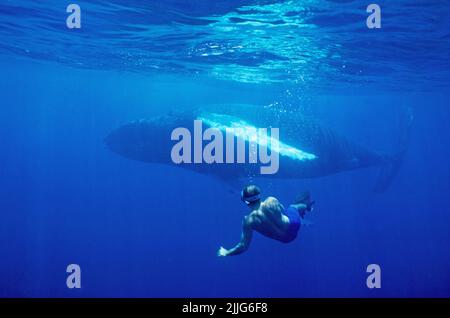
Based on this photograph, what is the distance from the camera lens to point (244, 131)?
46.6ft

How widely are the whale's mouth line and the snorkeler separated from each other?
6836mm

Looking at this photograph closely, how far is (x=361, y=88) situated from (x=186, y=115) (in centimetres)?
2239

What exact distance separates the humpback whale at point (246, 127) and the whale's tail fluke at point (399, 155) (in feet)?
23.3

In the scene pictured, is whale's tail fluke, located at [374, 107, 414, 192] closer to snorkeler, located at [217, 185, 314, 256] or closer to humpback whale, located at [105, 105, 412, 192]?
humpback whale, located at [105, 105, 412, 192]

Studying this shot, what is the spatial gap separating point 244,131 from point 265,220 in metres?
7.49

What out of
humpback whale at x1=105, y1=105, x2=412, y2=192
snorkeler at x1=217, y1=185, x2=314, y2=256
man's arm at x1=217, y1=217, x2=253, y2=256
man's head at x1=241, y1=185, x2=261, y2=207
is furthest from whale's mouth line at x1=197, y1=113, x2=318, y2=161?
man's head at x1=241, y1=185, x2=261, y2=207

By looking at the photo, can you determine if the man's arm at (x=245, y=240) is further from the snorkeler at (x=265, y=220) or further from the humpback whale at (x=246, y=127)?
the humpback whale at (x=246, y=127)

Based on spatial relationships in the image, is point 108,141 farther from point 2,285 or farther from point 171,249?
point 171,249

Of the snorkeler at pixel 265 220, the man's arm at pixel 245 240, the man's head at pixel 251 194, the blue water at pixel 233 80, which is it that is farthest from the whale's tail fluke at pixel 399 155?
the man's head at pixel 251 194

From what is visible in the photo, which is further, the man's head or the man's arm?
the man's arm

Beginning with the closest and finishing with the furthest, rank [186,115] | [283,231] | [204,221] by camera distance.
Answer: [283,231] < [186,115] < [204,221]

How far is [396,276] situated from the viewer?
21.9 m

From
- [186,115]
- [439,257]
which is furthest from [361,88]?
[186,115]

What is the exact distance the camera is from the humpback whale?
14.2m
